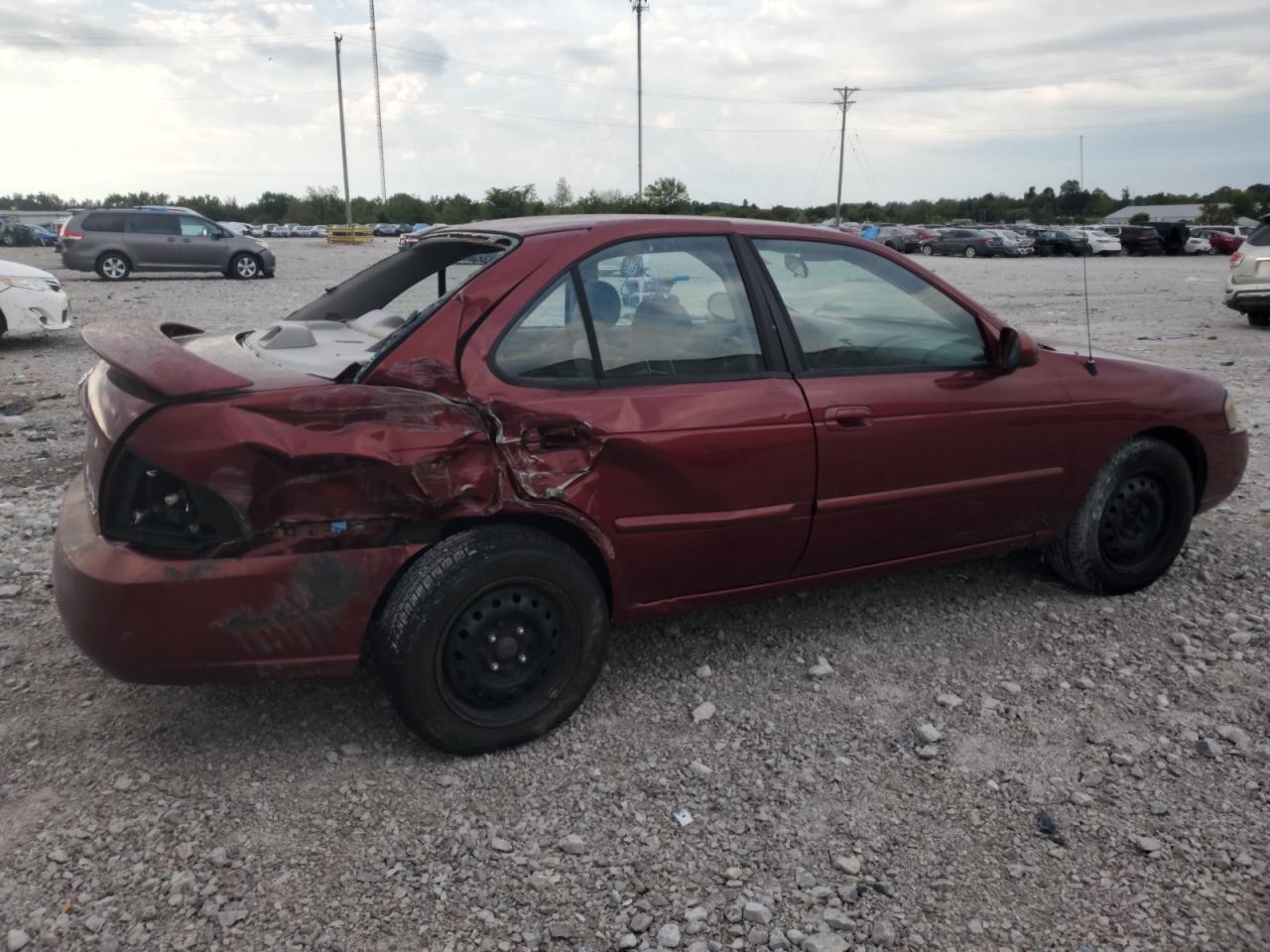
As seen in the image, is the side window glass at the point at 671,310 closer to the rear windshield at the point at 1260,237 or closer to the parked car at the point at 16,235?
the rear windshield at the point at 1260,237

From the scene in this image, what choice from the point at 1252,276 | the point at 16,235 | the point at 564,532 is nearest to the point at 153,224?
the point at 1252,276

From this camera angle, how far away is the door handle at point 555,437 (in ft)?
9.65

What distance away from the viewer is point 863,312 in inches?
143

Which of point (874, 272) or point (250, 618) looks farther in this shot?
point (874, 272)

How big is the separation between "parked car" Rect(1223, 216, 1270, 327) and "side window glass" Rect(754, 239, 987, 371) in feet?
36.7

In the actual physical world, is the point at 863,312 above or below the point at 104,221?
below

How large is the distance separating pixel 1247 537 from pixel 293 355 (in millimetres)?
4451

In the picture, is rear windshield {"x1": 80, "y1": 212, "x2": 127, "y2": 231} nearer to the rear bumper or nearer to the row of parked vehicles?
the rear bumper

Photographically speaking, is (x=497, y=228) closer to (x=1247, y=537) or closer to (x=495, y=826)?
(x=495, y=826)

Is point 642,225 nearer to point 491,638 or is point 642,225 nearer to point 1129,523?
point 491,638

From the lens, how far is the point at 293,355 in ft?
10.7

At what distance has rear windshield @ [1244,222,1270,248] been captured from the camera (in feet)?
41.7

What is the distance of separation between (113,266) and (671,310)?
2131 centimetres

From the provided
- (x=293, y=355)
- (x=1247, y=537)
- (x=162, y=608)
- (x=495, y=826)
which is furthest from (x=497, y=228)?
(x=1247, y=537)
